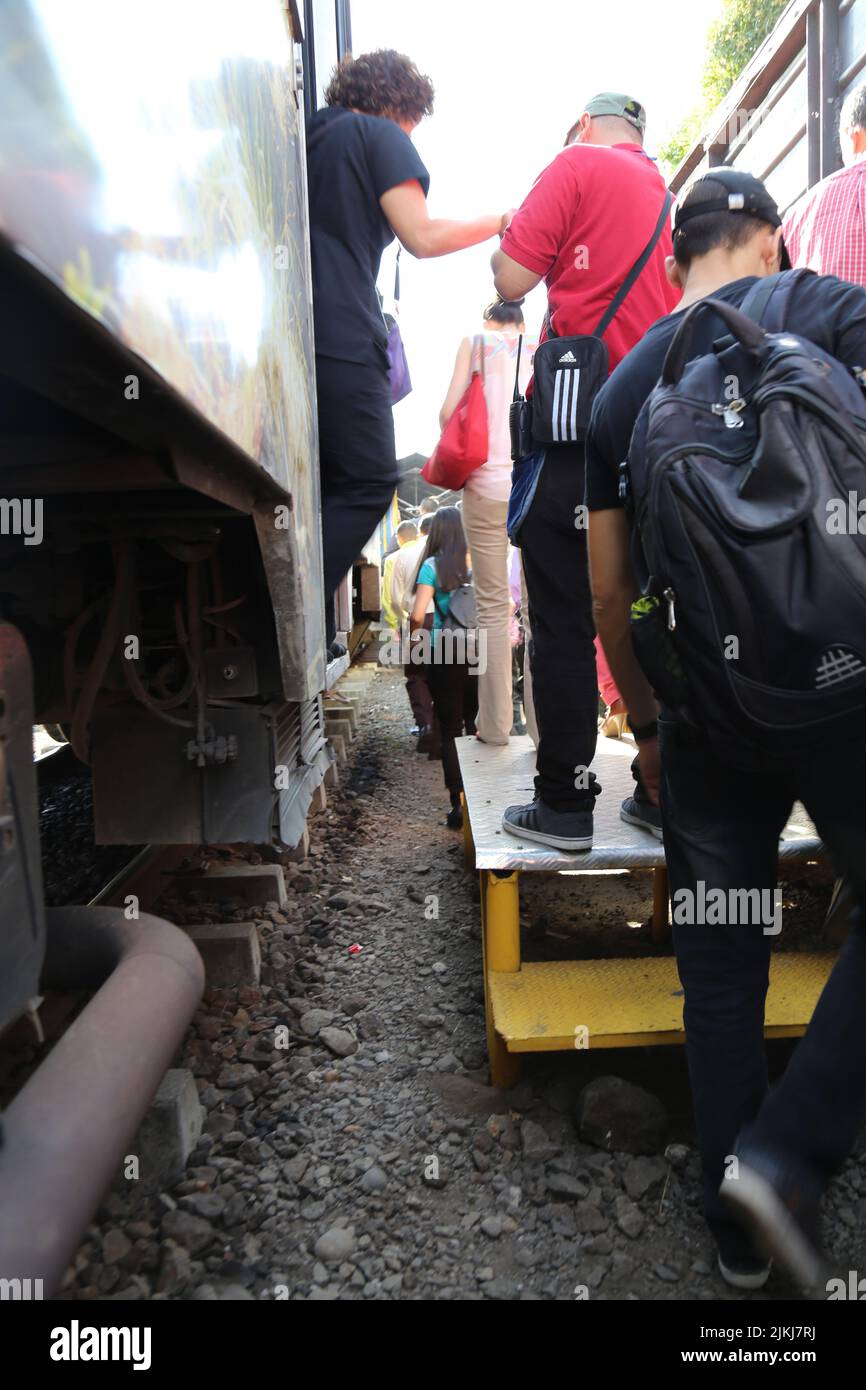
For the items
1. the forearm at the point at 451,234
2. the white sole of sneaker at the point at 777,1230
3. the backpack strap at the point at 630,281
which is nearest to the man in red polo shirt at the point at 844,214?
the backpack strap at the point at 630,281

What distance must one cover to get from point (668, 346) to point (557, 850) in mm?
1260

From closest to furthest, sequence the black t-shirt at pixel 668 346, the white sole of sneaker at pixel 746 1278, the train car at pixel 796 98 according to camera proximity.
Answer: the black t-shirt at pixel 668 346 → the white sole of sneaker at pixel 746 1278 → the train car at pixel 796 98

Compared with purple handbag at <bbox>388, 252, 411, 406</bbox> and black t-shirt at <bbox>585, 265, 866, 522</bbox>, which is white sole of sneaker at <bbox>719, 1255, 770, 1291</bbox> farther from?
purple handbag at <bbox>388, 252, 411, 406</bbox>

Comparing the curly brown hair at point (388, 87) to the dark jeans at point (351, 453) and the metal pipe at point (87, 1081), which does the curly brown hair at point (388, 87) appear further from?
the metal pipe at point (87, 1081)

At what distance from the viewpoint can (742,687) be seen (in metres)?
1.39

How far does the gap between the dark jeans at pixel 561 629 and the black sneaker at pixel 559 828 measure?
22mm

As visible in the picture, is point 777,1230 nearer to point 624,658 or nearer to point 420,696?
point 624,658

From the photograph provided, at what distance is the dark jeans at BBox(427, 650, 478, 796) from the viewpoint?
528 cm

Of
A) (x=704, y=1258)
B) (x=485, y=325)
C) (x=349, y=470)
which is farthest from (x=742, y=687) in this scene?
(x=485, y=325)

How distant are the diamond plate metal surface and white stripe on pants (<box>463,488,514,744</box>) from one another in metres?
0.23

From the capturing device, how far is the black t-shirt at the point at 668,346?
1504mm

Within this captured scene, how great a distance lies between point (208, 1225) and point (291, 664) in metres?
1.20

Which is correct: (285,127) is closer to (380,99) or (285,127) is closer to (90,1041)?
(380,99)

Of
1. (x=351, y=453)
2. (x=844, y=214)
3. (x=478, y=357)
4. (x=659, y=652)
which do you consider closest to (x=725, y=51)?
(x=478, y=357)
